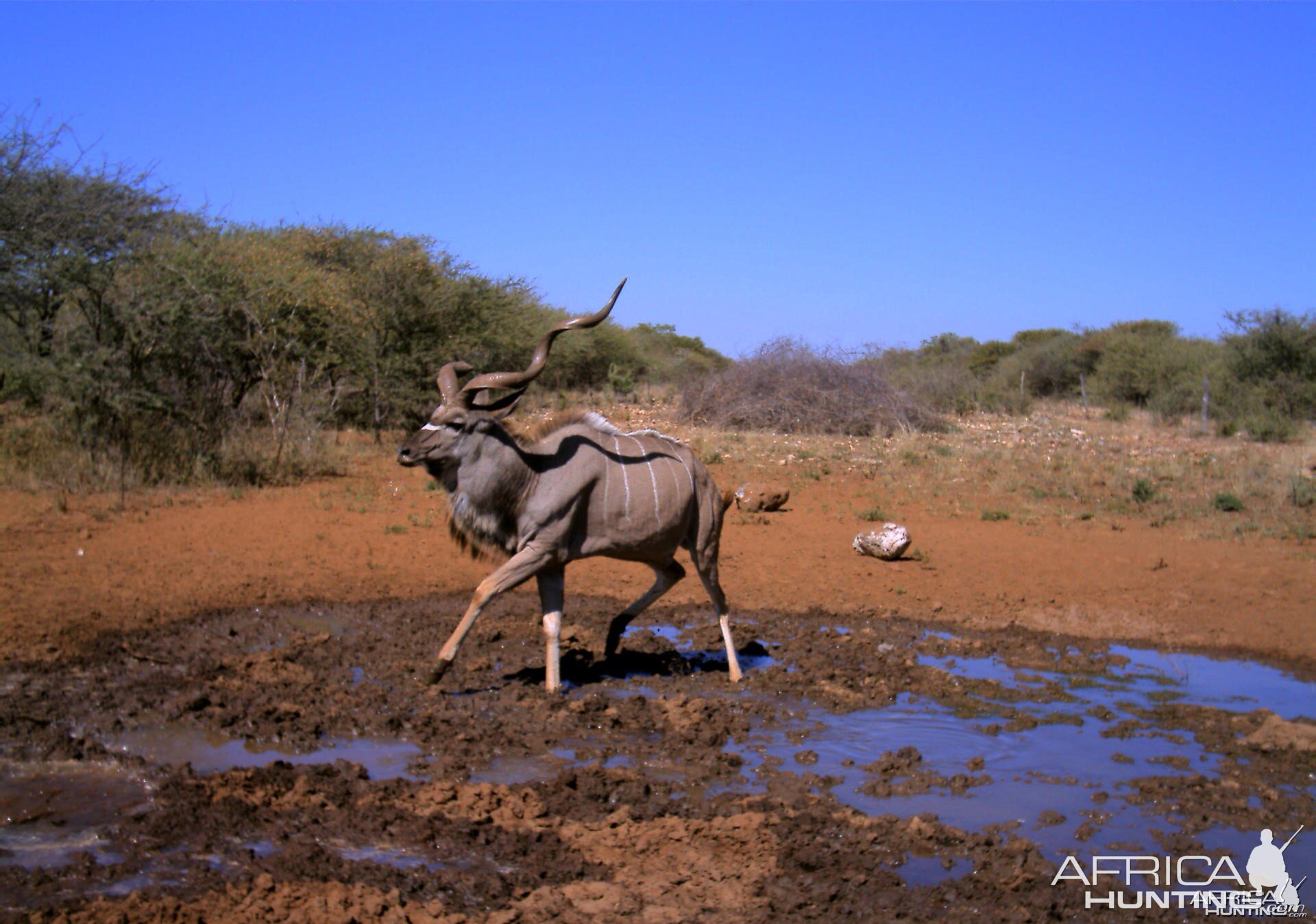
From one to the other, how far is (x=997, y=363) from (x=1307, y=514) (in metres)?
34.1

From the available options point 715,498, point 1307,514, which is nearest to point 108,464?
point 715,498

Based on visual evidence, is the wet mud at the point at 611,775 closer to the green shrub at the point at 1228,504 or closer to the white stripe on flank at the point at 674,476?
the white stripe on flank at the point at 674,476

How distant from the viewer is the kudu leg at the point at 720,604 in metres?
8.12

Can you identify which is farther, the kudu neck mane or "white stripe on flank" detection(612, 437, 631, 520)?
"white stripe on flank" detection(612, 437, 631, 520)

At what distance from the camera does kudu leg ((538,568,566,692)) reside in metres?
7.52

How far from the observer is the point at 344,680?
24.9 feet

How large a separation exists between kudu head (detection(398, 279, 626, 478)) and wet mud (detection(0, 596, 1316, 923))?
1.57 metres

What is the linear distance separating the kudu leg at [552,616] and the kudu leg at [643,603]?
0.83m

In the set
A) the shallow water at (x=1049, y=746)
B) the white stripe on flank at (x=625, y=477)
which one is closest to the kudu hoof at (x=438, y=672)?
the white stripe on flank at (x=625, y=477)

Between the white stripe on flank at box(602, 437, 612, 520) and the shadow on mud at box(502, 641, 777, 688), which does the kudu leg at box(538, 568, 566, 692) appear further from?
the white stripe on flank at box(602, 437, 612, 520)

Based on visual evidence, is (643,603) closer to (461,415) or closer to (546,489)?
(546,489)

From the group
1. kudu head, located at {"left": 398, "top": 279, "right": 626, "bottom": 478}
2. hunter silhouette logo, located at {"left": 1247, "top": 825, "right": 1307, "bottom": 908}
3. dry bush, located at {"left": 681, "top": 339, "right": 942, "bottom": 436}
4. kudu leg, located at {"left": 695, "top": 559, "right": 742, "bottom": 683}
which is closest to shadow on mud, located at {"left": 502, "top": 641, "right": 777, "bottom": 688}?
kudu leg, located at {"left": 695, "top": 559, "right": 742, "bottom": 683}

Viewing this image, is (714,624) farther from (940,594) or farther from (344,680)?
(344,680)

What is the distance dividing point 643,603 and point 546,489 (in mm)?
1554
